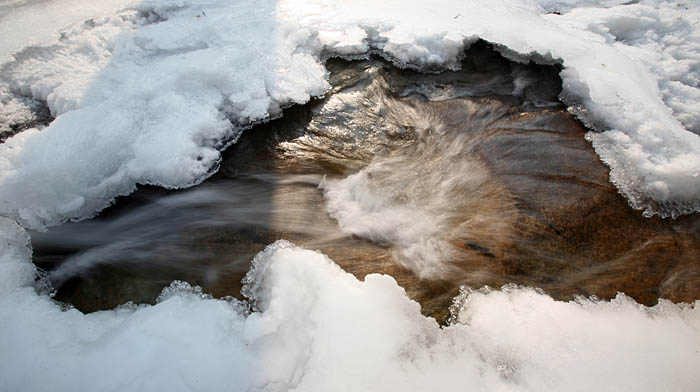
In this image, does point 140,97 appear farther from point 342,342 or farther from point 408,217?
point 342,342

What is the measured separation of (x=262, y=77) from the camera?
289cm

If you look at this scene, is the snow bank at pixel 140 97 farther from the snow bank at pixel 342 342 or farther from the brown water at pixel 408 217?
the snow bank at pixel 342 342

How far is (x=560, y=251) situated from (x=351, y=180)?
1268 mm

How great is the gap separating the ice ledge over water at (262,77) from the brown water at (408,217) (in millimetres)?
164

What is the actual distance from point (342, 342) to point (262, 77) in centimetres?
220

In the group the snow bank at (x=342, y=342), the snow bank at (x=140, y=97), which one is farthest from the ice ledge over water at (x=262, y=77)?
the snow bank at (x=342, y=342)

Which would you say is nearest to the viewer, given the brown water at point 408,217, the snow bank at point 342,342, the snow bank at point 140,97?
the snow bank at point 342,342

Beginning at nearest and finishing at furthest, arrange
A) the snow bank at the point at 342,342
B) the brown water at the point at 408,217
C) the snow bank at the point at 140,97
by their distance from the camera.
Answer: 1. the snow bank at the point at 342,342
2. the brown water at the point at 408,217
3. the snow bank at the point at 140,97

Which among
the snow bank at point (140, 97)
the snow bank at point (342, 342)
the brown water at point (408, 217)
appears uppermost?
the snow bank at point (140, 97)

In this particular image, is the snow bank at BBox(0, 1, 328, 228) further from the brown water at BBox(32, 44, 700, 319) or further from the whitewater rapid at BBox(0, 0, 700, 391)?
the brown water at BBox(32, 44, 700, 319)

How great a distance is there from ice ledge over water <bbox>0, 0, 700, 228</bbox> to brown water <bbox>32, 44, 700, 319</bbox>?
164 millimetres

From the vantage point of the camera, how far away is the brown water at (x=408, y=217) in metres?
1.85

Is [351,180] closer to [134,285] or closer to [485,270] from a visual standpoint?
[485,270]

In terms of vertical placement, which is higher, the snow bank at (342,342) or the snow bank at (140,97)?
the snow bank at (140,97)
